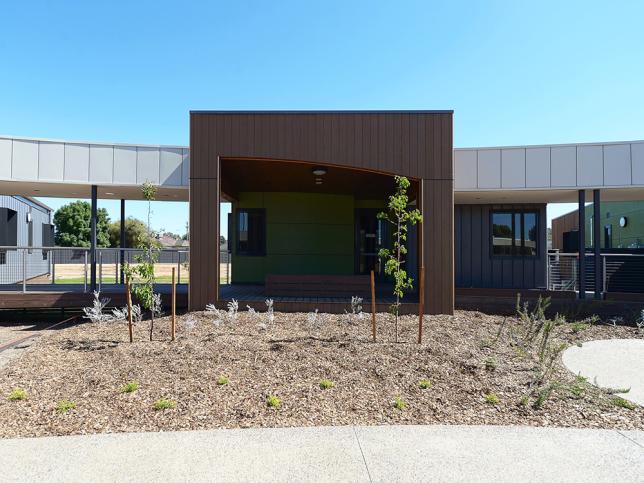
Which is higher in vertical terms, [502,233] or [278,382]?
[502,233]

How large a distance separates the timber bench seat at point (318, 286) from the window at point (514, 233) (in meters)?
4.98

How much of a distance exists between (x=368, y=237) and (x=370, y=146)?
5.50m

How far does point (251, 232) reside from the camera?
13133 millimetres

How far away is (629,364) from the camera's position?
19.4 feet

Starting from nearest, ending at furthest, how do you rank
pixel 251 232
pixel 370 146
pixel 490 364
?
pixel 490 364 → pixel 370 146 → pixel 251 232

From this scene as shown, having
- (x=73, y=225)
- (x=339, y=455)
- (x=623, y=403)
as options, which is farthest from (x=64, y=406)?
(x=73, y=225)

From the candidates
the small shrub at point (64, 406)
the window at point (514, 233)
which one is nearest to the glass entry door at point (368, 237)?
the window at point (514, 233)

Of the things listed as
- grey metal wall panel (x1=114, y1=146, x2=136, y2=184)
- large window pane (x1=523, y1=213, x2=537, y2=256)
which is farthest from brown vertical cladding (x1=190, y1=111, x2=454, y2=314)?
large window pane (x1=523, y1=213, x2=537, y2=256)

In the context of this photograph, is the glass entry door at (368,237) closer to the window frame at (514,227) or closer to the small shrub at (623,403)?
the window frame at (514,227)

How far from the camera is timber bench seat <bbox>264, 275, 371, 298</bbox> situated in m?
9.87

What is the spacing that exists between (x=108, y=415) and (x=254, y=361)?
1.84m

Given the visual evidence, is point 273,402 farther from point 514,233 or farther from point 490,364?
point 514,233

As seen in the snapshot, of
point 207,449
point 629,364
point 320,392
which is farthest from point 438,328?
point 207,449

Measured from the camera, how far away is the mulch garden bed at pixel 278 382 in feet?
12.8
